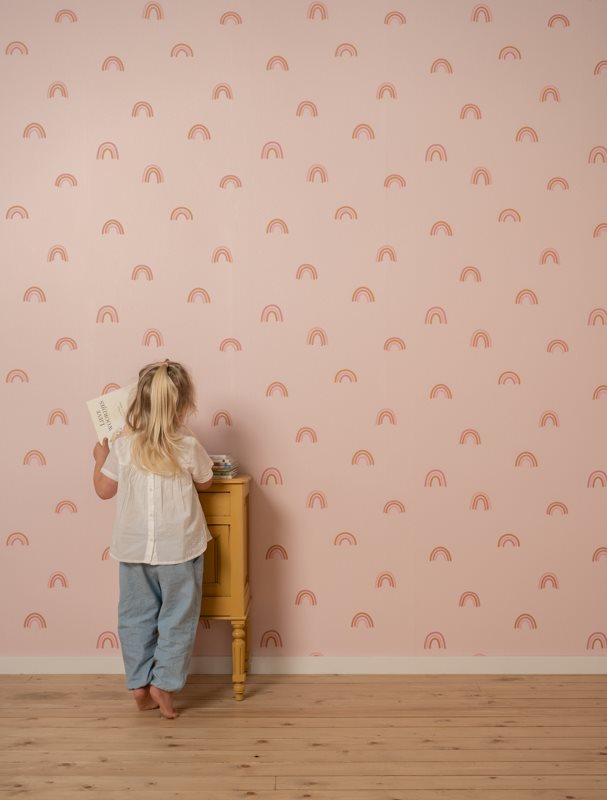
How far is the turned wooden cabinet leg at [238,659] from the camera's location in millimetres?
2482

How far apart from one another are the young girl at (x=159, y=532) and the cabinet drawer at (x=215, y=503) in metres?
0.11

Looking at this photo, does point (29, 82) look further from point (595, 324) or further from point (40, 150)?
point (595, 324)

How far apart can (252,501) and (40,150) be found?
5.01 feet

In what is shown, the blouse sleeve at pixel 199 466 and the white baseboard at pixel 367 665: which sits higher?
the blouse sleeve at pixel 199 466

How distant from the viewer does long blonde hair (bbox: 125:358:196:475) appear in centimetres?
234

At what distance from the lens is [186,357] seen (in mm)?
2752

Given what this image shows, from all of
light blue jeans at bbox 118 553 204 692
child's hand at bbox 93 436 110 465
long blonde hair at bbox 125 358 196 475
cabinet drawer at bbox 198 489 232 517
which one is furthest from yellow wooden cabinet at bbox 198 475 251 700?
child's hand at bbox 93 436 110 465

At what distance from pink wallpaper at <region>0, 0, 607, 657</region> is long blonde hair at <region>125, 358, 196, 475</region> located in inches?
14.3

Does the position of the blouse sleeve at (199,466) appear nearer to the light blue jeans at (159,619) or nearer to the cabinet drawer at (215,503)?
the cabinet drawer at (215,503)

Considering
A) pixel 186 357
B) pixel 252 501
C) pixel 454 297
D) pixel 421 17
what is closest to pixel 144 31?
pixel 421 17

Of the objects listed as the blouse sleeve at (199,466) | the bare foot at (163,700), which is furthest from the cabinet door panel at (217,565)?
the bare foot at (163,700)

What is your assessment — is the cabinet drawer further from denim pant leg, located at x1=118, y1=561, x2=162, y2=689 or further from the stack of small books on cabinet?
denim pant leg, located at x1=118, y1=561, x2=162, y2=689

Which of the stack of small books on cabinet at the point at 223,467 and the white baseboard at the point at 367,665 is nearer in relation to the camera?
the stack of small books on cabinet at the point at 223,467

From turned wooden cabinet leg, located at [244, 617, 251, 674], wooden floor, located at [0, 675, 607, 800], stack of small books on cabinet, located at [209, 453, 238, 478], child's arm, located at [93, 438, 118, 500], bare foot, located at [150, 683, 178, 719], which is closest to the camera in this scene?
wooden floor, located at [0, 675, 607, 800]
